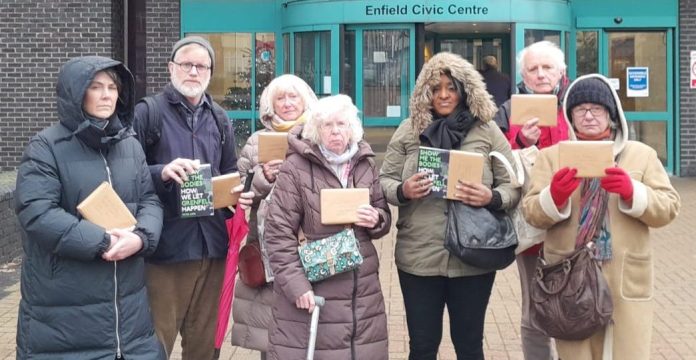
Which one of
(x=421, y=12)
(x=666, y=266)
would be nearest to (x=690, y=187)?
(x=421, y=12)

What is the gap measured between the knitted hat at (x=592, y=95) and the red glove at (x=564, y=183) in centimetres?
35

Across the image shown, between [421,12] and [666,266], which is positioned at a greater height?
[421,12]

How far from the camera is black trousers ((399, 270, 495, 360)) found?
4.62m

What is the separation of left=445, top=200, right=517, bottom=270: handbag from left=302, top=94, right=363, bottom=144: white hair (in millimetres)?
608

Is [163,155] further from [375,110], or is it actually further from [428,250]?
[375,110]

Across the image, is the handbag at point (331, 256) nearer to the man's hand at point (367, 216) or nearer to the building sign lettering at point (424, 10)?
the man's hand at point (367, 216)

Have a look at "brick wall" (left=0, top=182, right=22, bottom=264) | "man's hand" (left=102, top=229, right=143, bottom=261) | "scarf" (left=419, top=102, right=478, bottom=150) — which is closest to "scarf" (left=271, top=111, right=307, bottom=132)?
"scarf" (left=419, top=102, right=478, bottom=150)

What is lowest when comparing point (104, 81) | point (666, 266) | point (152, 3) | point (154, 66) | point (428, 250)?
point (666, 266)

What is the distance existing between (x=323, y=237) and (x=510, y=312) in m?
3.32

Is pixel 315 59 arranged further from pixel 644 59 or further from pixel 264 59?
pixel 644 59

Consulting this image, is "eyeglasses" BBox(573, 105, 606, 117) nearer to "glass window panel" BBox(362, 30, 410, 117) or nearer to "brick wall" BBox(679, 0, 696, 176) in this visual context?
"glass window panel" BBox(362, 30, 410, 117)

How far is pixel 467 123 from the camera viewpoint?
4.54 m

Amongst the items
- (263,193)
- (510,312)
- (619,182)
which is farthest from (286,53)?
(619,182)

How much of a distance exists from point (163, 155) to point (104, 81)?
0.76m
